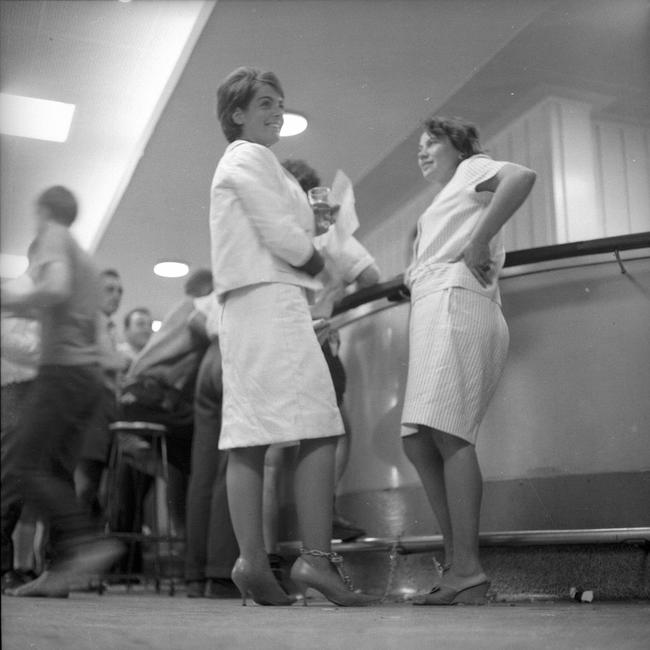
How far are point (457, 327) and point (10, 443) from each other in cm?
56

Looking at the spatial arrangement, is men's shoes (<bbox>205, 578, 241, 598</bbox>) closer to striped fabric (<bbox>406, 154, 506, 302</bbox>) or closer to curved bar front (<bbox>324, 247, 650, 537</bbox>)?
curved bar front (<bbox>324, 247, 650, 537</bbox>)

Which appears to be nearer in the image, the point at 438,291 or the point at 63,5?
the point at 63,5

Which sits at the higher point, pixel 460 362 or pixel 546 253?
pixel 546 253

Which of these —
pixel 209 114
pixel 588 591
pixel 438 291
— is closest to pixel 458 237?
pixel 438 291

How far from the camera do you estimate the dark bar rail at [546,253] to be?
104 centimetres

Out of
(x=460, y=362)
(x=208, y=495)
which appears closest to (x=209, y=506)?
(x=208, y=495)

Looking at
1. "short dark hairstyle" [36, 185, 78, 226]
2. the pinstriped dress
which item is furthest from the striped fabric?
"short dark hairstyle" [36, 185, 78, 226]

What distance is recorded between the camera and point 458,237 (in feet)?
3.31

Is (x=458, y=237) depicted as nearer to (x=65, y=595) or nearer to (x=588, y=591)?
(x=588, y=591)

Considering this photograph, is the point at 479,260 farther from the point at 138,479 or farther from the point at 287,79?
the point at 138,479

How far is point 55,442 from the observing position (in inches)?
22.2

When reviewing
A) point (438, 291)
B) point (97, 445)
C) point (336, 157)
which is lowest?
point (97, 445)

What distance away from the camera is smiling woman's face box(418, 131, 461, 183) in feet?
3.23

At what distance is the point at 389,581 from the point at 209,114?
0.69m
